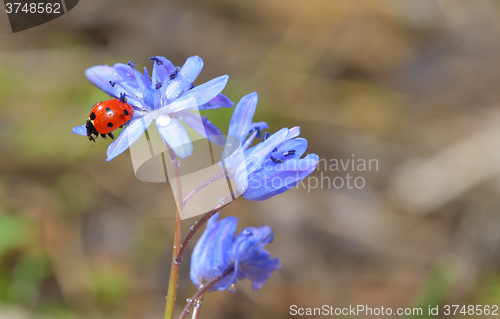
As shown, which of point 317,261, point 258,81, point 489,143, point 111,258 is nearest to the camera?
point 111,258

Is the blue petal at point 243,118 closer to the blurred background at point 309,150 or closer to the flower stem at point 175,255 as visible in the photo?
the flower stem at point 175,255

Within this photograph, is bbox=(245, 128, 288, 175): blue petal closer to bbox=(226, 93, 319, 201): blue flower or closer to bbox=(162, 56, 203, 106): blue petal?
bbox=(226, 93, 319, 201): blue flower

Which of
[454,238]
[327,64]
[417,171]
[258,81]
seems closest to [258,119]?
[258,81]

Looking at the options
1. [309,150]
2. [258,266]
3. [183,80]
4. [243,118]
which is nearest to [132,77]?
[183,80]

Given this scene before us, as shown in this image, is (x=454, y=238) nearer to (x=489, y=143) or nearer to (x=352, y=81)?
(x=489, y=143)

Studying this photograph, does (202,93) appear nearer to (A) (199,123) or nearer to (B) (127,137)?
(A) (199,123)

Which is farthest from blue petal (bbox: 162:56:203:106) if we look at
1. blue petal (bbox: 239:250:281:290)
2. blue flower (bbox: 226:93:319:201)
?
blue petal (bbox: 239:250:281:290)
